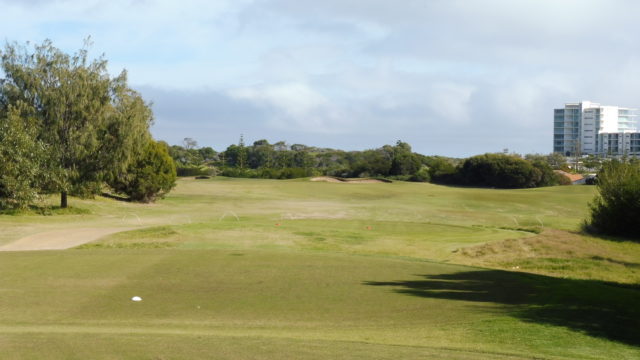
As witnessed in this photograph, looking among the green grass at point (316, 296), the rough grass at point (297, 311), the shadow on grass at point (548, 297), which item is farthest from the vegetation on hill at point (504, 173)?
the shadow on grass at point (548, 297)

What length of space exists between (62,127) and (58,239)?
848 inches

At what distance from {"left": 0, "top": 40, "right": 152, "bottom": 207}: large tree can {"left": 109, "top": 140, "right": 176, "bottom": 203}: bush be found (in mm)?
6581

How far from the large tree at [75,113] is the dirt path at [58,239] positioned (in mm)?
16210

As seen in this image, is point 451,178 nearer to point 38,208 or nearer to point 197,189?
point 197,189

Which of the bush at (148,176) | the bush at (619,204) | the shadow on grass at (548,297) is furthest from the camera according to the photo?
the bush at (148,176)

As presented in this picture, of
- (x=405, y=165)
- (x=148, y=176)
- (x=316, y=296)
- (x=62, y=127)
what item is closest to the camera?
(x=316, y=296)

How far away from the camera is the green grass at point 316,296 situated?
1135 centimetres

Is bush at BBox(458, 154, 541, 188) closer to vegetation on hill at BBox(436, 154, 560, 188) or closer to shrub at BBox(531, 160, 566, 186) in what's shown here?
vegetation on hill at BBox(436, 154, 560, 188)

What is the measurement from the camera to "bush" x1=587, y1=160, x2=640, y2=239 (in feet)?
117

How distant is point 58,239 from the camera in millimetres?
31438

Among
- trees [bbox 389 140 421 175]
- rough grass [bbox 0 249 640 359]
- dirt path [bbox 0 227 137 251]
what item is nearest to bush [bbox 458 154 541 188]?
trees [bbox 389 140 421 175]

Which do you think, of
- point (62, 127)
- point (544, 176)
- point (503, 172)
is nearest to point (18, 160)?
point (62, 127)

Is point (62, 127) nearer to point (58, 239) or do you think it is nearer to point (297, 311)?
point (58, 239)

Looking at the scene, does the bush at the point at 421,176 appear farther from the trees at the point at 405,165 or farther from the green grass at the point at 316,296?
the green grass at the point at 316,296
